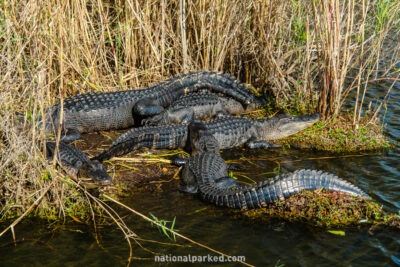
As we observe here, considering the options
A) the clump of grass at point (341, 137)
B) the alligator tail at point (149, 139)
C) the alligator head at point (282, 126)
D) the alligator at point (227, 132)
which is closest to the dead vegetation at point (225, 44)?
the clump of grass at point (341, 137)

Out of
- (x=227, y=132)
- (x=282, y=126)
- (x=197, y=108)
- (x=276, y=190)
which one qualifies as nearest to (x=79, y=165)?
(x=276, y=190)

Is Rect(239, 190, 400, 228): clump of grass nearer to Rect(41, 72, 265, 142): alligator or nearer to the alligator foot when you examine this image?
the alligator foot

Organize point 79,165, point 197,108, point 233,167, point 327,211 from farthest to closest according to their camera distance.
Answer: point 197,108 < point 233,167 < point 79,165 < point 327,211

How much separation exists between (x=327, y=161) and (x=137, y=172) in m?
2.51

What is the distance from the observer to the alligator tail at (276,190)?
13.9ft

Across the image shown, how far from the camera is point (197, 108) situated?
6730mm

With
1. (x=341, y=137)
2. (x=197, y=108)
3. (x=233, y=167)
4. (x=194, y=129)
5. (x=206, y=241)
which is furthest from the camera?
(x=197, y=108)

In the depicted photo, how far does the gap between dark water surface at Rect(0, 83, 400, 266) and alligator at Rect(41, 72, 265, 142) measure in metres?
1.78

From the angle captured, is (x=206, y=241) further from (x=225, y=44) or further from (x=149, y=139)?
(x=225, y=44)

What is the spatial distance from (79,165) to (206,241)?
5.76ft

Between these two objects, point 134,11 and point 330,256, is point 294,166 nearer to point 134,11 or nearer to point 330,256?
point 330,256

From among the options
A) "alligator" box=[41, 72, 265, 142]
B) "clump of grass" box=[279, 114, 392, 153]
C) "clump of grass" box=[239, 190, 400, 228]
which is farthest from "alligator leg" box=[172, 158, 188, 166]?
"clump of grass" box=[279, 114, 392, 153]
